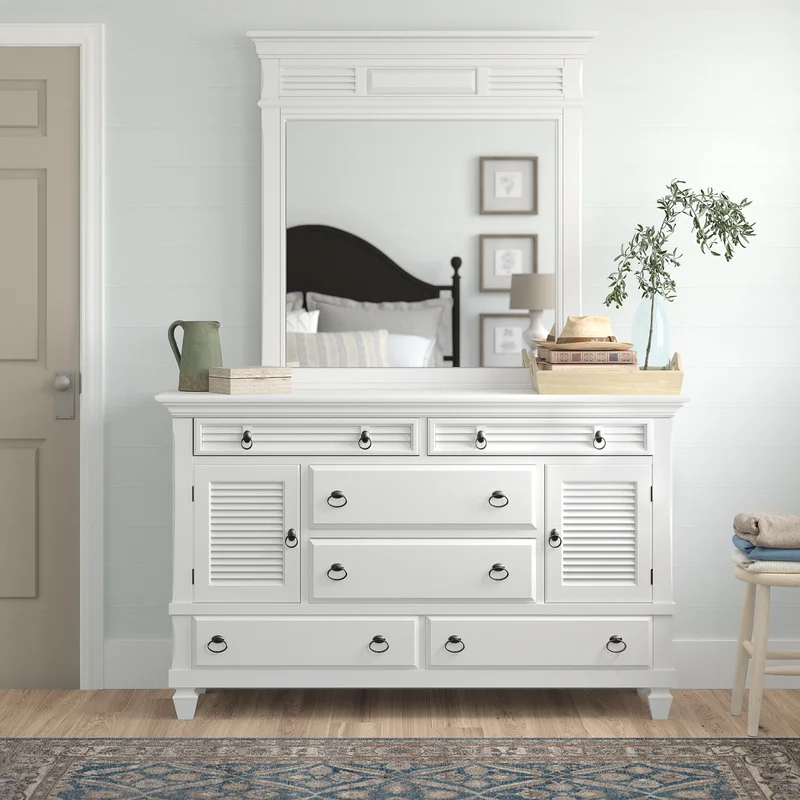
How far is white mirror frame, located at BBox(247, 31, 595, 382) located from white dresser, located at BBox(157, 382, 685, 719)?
609 mm

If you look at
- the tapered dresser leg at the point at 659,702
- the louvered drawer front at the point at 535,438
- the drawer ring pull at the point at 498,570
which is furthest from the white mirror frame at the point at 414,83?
the tapered dresser leg at the point at 659,702

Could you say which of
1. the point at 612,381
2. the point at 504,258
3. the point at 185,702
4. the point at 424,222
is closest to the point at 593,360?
the point at 612,381

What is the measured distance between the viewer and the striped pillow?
296cm

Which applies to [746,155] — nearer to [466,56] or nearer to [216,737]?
[466,56]

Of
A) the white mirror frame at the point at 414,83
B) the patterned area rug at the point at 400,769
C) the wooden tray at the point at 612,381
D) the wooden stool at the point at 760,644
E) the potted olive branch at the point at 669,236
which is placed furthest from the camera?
the white mirror frame at the point at 414,83

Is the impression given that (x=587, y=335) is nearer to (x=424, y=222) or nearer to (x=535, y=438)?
(x=535, y=438)

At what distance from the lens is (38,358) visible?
2.97 metres

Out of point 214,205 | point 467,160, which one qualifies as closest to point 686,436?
point 467,160

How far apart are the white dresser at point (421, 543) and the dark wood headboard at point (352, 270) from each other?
48cm

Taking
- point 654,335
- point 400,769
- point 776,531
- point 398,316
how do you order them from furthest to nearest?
point 398,316 < point 654,335 < point 776,531 < point 400,769

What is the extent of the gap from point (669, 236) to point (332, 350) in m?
1.17

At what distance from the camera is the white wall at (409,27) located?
116 inches

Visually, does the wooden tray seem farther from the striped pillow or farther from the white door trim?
the white door trim

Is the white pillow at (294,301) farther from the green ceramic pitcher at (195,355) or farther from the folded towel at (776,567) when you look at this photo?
the folded towel at (776,567)
